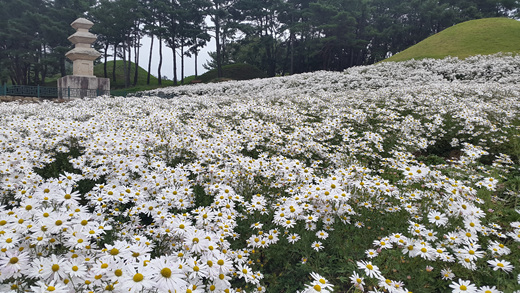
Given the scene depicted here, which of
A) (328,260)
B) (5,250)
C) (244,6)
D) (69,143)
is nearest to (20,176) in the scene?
(69,143)

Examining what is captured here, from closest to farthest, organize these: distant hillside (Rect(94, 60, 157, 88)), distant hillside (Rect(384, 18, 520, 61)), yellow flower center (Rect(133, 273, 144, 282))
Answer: yellow flower center (Rect(133, 273, 144, 282)) → distant hillside (Rect(384, 18, 520, 61)) → distant hillside (Rect(94, 60, 157, 88))

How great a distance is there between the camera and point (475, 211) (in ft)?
9.45

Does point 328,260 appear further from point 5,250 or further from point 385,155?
point 385,155

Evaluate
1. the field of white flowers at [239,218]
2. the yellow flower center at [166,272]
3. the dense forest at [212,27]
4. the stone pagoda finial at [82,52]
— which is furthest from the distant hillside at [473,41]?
the yellow flower center at [166,272]

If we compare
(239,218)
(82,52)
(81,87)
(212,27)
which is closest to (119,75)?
(212,27)

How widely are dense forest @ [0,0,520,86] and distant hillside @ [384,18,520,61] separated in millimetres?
14034

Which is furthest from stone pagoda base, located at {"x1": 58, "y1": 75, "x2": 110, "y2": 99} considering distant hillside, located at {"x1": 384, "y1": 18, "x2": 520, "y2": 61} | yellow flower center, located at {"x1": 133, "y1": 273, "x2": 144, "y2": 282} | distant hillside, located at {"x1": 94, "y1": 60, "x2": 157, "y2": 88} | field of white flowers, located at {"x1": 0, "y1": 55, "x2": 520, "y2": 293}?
distant hillside, located at {"x1": 94, "y1": 60, "x2": 157, "y2": 88}

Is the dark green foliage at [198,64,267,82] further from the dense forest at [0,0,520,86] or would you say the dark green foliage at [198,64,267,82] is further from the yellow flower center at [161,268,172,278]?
the yellow flower center at [161,268,172,278]

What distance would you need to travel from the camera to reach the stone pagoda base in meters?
18.8

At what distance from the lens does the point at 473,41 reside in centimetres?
2870

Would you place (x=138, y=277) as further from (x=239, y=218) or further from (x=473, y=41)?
(x=473, y=41)

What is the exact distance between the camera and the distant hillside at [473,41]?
2633cm

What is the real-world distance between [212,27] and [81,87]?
31261 mm

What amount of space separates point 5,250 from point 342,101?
9.48m
